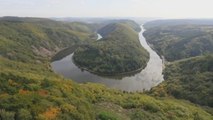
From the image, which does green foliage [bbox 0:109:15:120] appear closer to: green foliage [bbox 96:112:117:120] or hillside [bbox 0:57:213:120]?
hillside [bbox 0:57:213:120]

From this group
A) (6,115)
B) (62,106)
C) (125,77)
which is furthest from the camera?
(125,77)

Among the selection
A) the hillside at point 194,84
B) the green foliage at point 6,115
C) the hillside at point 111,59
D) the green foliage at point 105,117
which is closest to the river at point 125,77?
the hillside at point 111,59

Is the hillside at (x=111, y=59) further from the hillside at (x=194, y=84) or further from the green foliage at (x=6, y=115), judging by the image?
the green foliage at (x=6, y=115)

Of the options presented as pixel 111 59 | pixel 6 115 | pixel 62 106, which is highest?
pixel 6 115

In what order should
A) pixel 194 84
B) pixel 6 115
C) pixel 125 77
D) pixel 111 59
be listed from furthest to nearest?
pixel 111 59 < pixel 125 77 < pixel 194 84 < pixel 6 115

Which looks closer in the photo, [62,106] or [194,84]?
[62,106]

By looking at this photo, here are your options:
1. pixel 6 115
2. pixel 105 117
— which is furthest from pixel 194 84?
pixel 6 115

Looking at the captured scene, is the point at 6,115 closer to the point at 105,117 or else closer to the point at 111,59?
the point at 105,117
